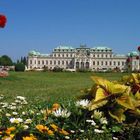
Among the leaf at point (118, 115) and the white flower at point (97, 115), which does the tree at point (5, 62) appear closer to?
the leaf at point (118, 115)

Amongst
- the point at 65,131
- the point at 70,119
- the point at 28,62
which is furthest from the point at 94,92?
the point at 28,62

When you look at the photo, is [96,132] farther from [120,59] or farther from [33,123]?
[120,59]

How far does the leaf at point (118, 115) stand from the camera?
14.4 ft

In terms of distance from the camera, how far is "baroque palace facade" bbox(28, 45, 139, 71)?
16875 cm

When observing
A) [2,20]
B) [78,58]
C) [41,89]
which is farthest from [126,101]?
[78,58]

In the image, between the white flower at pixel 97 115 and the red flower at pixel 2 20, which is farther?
the red flower at pixel 2 20

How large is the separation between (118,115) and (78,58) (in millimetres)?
165186

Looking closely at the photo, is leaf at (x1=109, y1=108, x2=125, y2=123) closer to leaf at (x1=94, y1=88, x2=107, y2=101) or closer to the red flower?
leaf at (x1=94, y1=88, x2=107, y2=101)

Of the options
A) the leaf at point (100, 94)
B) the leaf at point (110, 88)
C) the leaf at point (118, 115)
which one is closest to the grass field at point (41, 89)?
the leaf at point (110, 88)

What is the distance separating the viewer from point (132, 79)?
5.49 metres

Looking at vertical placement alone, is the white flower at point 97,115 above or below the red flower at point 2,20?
below

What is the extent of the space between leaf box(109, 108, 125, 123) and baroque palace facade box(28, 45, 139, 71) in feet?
529

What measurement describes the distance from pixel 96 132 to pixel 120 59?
170 meters

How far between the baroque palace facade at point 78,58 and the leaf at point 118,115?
16118cm
